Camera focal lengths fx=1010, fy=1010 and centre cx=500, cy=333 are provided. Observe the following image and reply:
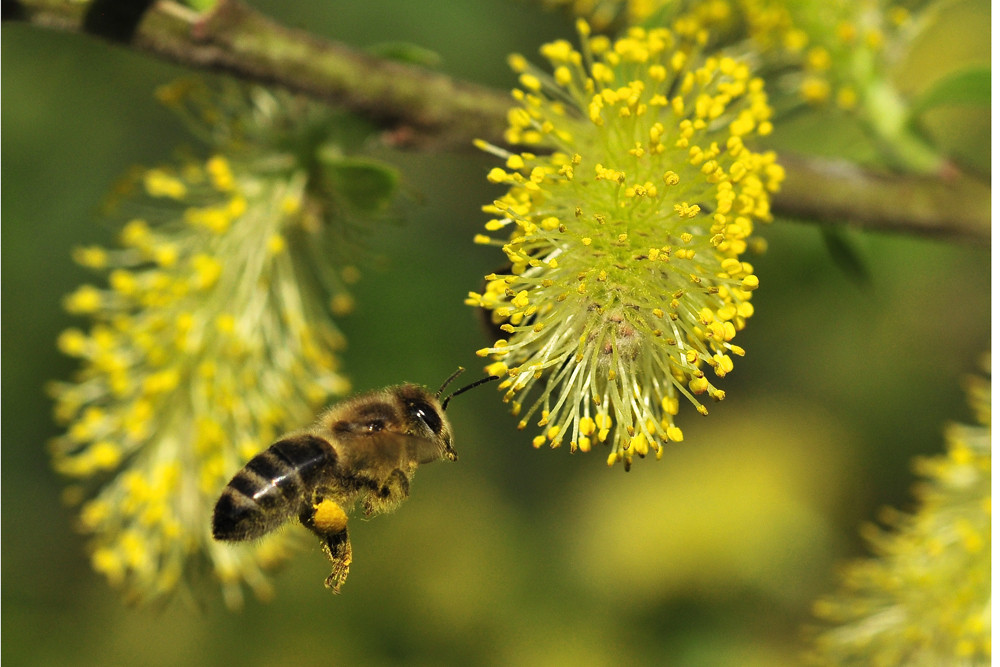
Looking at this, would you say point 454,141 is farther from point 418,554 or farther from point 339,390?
point 418,554

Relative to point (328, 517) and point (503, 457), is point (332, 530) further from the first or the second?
point (503, 457)

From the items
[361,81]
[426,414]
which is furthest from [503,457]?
[361,81]

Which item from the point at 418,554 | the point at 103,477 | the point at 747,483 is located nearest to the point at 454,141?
the point at 103,477

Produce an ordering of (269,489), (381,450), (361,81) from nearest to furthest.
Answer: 1. (269,489)
2. (381,450)
3. (361,81)

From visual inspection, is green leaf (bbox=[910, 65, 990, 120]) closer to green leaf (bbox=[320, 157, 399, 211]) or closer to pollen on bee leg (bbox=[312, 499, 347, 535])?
green leaf (bbox=[320, 157, 399, 211])

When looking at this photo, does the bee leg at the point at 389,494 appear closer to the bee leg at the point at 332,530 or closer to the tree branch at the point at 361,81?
the bee leg at the point at 332,530

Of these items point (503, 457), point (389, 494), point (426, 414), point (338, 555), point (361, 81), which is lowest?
point (503, 457)
